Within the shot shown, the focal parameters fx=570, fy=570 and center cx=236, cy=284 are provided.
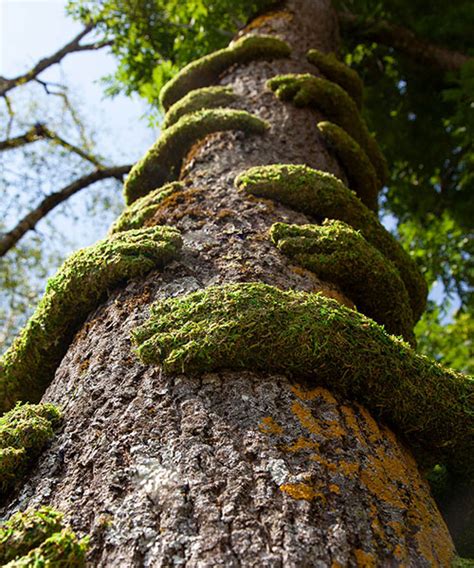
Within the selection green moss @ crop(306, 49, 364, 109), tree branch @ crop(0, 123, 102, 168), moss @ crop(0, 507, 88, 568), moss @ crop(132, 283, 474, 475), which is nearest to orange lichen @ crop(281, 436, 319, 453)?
moss @ crop(132, 283, 474, 475)

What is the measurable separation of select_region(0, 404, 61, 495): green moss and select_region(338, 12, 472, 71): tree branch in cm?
630

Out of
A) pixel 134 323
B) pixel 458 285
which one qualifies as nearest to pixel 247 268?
pixel 134 323

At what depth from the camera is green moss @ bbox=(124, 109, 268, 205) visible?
11.2 feet

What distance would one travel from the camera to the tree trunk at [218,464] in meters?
1.36

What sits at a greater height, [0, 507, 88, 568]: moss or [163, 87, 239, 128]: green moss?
[163, 87, 239, 128]: green moss

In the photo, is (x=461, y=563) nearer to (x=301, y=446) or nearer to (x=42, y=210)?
(x=301, y=446)

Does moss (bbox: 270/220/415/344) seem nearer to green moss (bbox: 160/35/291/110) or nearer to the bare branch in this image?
green moss (bbox: 160/35/291/110)

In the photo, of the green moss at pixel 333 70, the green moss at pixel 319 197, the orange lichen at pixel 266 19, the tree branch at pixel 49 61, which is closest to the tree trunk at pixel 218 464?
the green moss at pixel 319 197

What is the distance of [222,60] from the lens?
452cm

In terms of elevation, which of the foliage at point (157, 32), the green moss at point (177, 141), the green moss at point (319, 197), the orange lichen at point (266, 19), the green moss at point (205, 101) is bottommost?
the green moss at point (319, 197)

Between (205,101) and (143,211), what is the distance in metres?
1.24

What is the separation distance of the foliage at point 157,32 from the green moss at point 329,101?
2.86 m

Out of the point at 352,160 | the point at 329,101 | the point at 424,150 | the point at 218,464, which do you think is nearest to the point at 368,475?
the point at 218,464

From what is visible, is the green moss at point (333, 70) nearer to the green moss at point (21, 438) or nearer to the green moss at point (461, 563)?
the green moss at point (21, 438)
